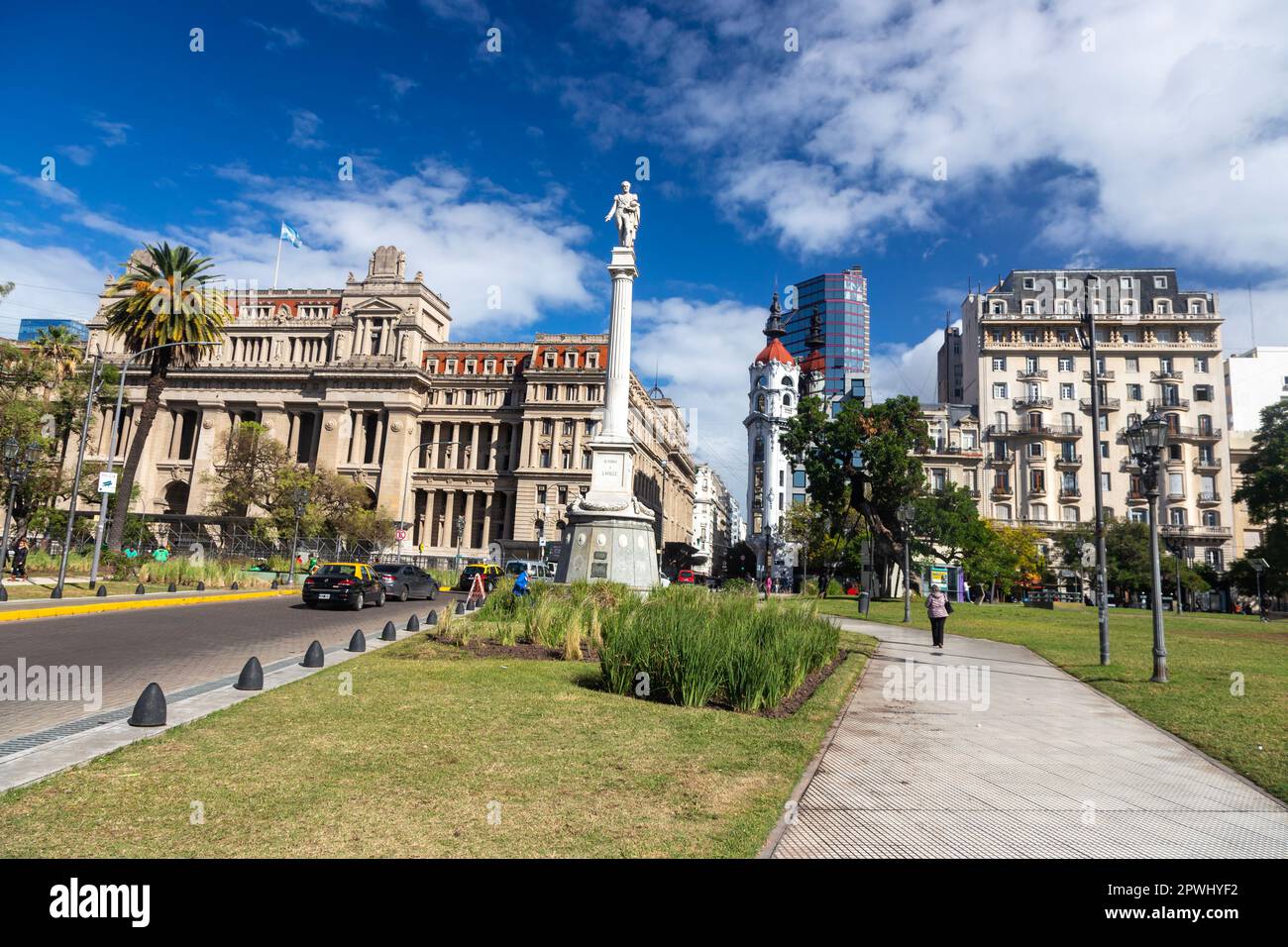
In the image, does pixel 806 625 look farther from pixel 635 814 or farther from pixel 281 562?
pixel 281 562

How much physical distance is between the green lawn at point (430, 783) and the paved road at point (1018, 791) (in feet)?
1.60

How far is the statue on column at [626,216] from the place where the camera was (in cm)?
2886

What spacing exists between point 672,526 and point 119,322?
77.4m

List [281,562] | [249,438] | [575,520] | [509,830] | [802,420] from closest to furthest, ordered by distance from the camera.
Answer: [509,830]
[575,520]
[802,420]
[281,562]
[249,438]

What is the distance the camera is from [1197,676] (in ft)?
45.8

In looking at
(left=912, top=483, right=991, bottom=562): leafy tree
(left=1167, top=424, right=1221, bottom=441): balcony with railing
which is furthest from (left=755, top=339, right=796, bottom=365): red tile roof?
(left=912, top=483, right=991, bottom=562): leafy tree

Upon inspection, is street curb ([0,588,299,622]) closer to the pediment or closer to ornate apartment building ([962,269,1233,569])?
the pediment

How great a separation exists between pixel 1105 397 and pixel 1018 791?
7610 cm

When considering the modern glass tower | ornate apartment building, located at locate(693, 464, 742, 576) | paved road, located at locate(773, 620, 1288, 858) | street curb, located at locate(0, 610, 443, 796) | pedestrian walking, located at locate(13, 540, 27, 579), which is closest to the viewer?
paved road, located at locate(773, 620, 1288, 858)

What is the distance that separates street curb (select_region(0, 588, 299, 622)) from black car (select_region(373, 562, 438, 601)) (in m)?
4.60

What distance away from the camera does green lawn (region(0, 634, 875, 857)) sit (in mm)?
4664

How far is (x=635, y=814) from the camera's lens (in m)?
5.33
